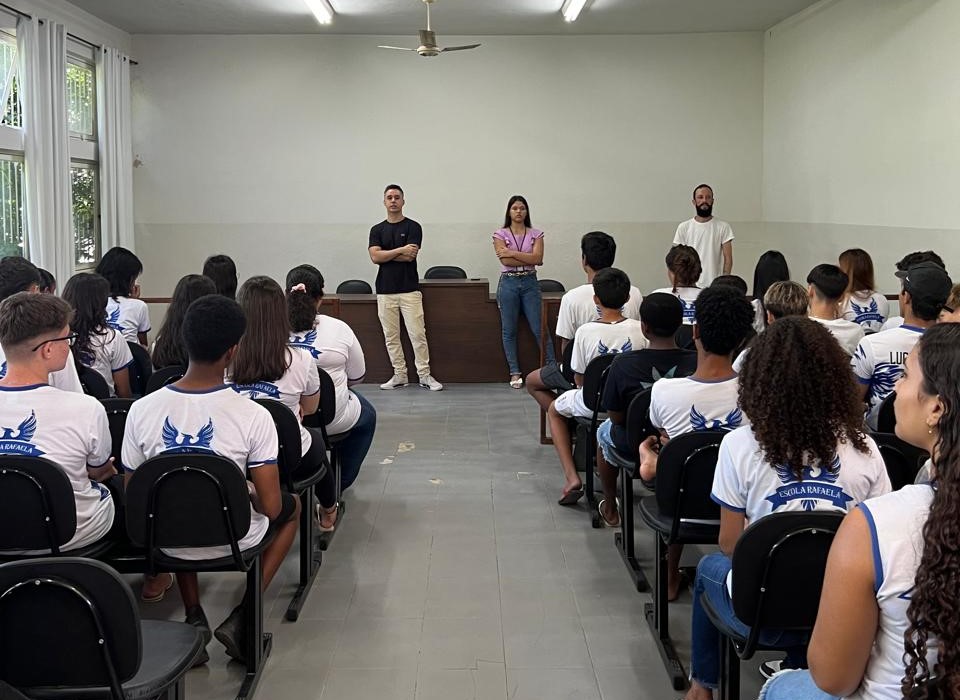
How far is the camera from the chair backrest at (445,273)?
8938mm

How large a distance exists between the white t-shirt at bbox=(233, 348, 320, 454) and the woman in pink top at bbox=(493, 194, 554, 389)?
4.30 metres

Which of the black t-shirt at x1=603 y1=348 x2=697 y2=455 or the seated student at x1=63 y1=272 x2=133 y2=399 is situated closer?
the black t-shirt at x1=603 y1=348 x2=697 y2=455

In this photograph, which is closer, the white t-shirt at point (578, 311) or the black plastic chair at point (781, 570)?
the black plastic chair at point (781, 570)

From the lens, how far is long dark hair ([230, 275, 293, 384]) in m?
3.61

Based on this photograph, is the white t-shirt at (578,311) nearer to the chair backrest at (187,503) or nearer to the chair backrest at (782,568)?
the chair backrest at (187,503)

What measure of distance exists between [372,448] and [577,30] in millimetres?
5287

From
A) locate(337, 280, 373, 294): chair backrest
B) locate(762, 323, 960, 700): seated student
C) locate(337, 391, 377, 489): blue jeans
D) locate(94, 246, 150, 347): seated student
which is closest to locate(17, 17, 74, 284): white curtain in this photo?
locate(337, 280, 373, 294): chair backrest

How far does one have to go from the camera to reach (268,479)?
2.85 metres

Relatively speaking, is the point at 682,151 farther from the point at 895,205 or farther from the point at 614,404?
the point at 614,404

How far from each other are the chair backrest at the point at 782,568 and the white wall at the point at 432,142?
25.4 feet

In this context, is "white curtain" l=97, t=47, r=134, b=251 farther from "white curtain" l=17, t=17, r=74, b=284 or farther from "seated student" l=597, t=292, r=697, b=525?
"seated student" l=597, t=292, r=697, b=525

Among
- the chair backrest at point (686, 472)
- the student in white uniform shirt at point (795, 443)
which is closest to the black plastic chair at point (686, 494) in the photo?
the chair backrest at point (686, 472)

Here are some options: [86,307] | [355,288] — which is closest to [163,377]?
[86,307]

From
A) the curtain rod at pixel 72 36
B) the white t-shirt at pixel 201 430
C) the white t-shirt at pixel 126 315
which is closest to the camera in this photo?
the white t-shirt at pixel 201 430
